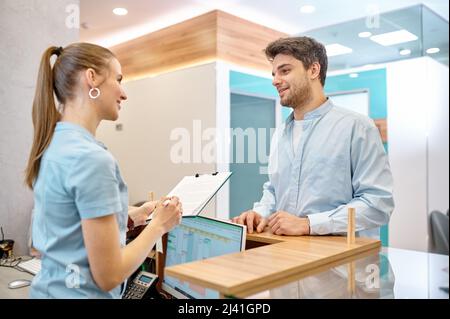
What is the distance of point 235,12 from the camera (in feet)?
14.4

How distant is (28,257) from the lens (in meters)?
1.98

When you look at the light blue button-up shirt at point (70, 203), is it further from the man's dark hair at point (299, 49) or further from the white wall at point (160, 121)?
the white wall at point (160, 121)

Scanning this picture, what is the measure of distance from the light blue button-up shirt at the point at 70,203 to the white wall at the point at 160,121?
3.09m

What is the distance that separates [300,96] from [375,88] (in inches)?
119

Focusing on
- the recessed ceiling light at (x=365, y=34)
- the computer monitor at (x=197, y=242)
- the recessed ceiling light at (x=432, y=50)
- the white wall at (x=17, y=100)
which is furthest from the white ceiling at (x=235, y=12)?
the computer monitor at (x=197, y=242)

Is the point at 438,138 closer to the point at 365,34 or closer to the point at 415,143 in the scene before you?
the point at 415,143

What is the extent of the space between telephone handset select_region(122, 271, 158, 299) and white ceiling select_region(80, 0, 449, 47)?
10.6 feet

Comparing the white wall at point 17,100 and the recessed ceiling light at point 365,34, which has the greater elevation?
the recessed ceiling light at point 365,34

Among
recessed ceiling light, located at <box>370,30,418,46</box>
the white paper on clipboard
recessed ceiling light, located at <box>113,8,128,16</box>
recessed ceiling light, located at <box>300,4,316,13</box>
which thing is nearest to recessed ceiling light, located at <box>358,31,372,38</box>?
recessed ceiling light, located at <box>370,30,418,46</box>

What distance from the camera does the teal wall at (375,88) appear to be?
14.1 ft

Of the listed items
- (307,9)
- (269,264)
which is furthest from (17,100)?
(307,9)

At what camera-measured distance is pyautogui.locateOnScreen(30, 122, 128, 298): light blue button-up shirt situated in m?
0.80

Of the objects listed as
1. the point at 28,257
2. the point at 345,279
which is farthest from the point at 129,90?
the point at 345,279

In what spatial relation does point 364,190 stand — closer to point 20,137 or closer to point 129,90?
point 20,137
